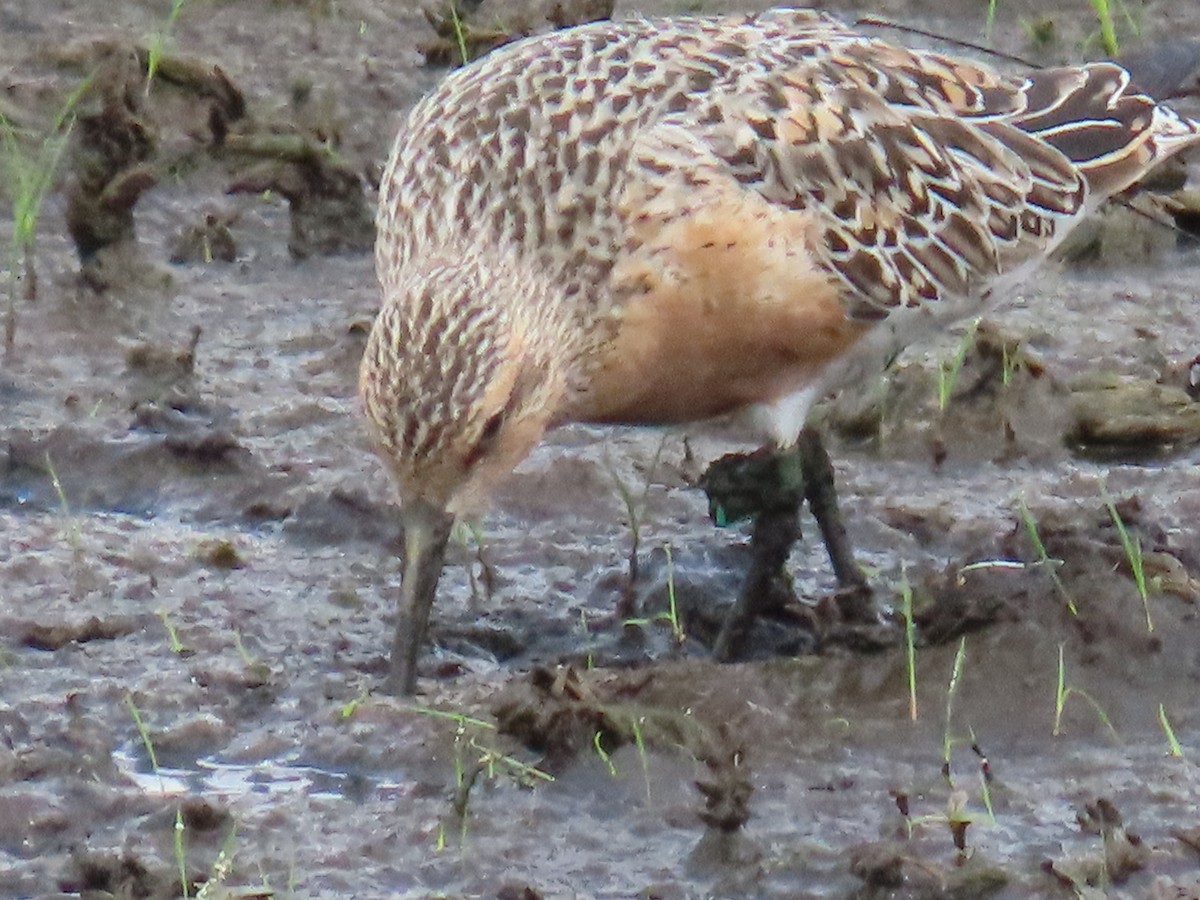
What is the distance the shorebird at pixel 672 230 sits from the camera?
5.64 metres

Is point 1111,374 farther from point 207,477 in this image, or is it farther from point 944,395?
point 207,477

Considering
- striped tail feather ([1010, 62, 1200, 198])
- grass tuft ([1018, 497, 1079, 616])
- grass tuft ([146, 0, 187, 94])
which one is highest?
striped tail feather ([1010, 62, 1200, 198])

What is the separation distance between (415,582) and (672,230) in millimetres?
1071

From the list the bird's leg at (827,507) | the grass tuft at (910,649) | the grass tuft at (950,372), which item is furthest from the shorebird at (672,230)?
the grass tuft at (910,649)

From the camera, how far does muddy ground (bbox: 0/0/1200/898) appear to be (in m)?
5.46

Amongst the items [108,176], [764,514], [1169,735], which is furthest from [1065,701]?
[108,176]

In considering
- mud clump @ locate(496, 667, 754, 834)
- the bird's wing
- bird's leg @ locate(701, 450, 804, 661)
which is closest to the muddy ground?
mud clump @ locate(496, 667, 754, 834)

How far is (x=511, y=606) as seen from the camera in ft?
21.9

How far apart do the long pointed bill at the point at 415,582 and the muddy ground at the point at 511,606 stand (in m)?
0.10

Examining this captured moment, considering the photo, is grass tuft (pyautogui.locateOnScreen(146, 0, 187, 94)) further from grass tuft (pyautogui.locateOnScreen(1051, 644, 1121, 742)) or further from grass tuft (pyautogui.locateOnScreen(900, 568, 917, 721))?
grass tuft (pyautogui.locateOnScreen(1051, 644, 1121, 742))

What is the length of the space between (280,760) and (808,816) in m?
1.24

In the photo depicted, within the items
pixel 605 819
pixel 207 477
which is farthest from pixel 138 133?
pixel 605 819

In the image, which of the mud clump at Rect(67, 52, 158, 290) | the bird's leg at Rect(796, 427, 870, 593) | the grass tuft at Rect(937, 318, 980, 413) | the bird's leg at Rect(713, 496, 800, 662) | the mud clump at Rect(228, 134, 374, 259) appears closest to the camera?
the bird's leg at Rect(713, 496, 800, 662)

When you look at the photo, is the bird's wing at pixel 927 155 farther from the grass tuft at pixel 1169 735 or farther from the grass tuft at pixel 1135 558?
the grass tuft at pixel 1169 735
